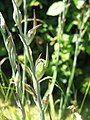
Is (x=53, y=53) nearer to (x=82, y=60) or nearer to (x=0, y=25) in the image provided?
(x=82, y=60)

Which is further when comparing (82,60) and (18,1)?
(82,60)

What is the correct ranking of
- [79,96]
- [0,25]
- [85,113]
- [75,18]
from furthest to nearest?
[79,96]
[85,113]
[75,18]
[0,25]

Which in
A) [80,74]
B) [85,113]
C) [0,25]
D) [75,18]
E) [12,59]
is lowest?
[85,113]

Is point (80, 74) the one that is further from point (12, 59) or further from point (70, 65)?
point (12, 59)

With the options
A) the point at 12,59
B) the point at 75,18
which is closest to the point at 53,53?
the point at 75,18

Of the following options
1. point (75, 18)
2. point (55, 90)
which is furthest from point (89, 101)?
point (75, 18)

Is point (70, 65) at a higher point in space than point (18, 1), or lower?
lower

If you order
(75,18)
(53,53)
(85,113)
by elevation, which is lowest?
(85,113)

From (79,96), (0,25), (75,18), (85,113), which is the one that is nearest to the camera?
(0,25)

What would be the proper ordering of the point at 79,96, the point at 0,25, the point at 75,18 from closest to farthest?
the point at 0,25 < the point at 75,18 < the point at 79,96
